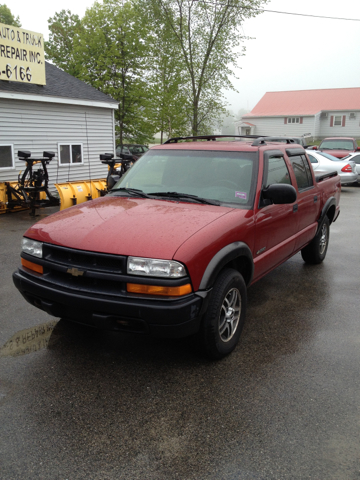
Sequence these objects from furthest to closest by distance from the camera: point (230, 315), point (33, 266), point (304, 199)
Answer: point (304, 199)
point (230, 315)
point (33, 266)

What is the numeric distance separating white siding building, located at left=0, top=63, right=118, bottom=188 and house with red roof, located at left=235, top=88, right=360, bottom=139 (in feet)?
108

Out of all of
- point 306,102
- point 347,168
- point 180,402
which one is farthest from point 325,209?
point 306,102

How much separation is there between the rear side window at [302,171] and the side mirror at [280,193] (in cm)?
121

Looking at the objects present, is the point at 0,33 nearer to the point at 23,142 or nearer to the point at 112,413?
the point at 23,142

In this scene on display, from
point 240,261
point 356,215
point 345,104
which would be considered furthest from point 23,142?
point 345,104

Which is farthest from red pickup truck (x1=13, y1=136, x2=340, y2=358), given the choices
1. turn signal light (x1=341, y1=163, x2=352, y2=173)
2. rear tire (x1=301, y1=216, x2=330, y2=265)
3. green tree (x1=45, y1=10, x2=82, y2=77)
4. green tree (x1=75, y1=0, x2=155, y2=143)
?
green tree (x1=45, y1=10, x2=82, y2=77)

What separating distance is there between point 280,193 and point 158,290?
1.68m

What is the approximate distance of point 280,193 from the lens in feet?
12.7

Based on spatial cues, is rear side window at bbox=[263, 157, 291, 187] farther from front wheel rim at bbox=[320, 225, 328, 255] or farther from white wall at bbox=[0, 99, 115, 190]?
white wall at bbox=[0, 99, 115, 190]

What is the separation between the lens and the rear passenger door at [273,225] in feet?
13.2

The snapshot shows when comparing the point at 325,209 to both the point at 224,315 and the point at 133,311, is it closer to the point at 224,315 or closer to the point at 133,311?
the point at 224,315

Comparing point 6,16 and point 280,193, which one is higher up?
point 6,16

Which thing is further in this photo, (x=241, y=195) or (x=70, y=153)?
(x=70, y=153)

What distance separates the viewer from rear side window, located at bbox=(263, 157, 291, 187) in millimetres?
4219
